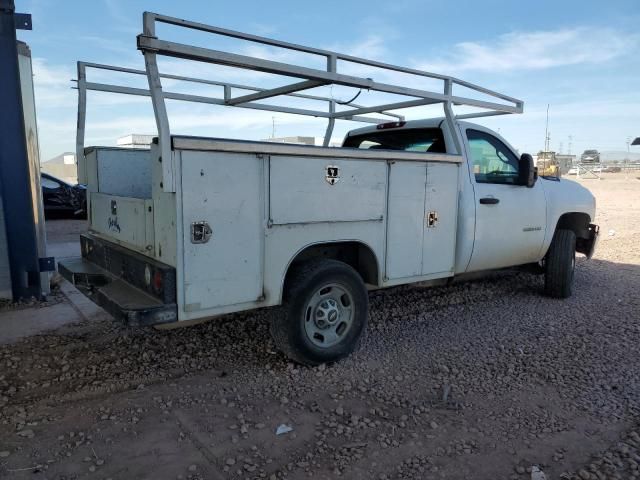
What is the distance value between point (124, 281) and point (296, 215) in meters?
1.42

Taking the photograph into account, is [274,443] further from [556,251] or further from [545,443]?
[556,251]

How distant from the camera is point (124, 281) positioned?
381 cm

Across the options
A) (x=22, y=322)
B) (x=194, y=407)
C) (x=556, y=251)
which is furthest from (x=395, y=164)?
(x=22, y=322)

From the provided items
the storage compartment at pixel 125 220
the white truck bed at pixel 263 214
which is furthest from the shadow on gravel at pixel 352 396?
the storage compartment at pixel 125 220

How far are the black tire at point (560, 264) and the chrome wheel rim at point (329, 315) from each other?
3.22 meters

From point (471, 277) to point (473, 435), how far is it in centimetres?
A: 263

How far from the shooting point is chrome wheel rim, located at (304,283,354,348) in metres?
3.86

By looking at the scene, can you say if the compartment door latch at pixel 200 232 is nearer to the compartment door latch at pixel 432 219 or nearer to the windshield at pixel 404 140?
the compartment door latch at pixel 432 219

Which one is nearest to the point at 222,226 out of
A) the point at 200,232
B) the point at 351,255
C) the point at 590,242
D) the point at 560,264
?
the point at 200,232

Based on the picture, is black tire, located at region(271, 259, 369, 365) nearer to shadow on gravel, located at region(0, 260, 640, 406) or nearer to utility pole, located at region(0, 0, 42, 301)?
shadow on gravel, located at region(0, 260, 640, 406)

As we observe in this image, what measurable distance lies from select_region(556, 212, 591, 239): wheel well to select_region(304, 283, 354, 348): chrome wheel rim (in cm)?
369

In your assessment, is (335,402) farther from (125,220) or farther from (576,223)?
(576,223)

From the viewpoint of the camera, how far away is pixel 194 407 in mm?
3354

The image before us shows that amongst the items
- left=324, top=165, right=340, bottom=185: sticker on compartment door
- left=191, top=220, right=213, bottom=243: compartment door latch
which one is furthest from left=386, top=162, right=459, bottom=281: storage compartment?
left=191, top=220, right=213, bottom=243: compartment door latch
